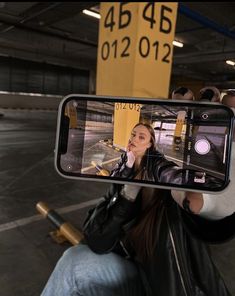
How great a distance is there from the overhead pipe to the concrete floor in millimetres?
2921

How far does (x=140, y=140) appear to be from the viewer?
0.51 meters

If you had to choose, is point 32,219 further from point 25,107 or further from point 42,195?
point 25,107

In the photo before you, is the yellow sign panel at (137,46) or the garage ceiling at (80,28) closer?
the yellow sign panel at (137,46)

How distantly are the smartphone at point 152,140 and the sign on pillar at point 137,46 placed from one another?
128 centimetres

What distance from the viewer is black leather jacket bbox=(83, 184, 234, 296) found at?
0.61m

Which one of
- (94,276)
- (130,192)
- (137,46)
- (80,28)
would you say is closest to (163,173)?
(130,192)

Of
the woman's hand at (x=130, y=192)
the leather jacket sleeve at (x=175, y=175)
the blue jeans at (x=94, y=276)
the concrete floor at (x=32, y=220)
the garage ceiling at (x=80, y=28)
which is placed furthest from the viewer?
the garage ceiling at (x=80, y=28)

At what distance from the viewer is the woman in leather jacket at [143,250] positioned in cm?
61

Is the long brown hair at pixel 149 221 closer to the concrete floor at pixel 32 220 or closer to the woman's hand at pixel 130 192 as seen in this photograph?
the woman's hand at pixel 130 192

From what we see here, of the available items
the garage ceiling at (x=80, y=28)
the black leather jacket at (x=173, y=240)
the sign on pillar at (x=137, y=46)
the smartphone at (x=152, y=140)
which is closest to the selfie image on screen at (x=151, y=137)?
the smartphone at (x=152, y=140)

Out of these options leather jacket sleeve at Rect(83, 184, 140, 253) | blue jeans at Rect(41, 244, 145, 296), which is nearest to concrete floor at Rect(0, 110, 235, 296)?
blue jeans at Rect(41, 244, 145, 296)

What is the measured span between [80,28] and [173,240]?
22.9 feet

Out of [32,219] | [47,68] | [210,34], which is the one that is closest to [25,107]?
[47,68]

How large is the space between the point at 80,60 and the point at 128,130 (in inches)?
501
